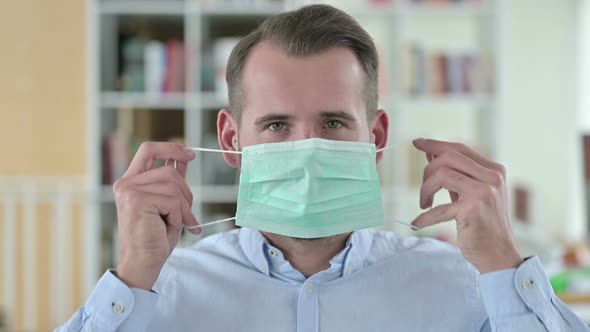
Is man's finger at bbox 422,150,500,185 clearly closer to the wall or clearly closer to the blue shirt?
the blue shirt

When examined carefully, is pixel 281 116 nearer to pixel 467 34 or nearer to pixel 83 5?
pixel 83 5

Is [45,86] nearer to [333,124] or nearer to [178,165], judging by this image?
[178,165]

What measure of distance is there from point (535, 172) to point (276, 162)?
3.91 m

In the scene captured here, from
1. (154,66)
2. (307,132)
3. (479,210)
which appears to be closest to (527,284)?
(479,210)

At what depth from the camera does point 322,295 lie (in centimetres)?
149

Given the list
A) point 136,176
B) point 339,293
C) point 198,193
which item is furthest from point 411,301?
point 198,193

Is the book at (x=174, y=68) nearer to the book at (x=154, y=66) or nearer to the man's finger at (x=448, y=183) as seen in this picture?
the book at (x=154, y=66)

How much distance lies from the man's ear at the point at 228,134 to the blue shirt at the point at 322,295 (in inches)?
7.2

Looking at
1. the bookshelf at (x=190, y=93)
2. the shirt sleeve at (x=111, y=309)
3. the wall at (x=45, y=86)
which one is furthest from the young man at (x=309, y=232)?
the wall at (x=45, y=86)

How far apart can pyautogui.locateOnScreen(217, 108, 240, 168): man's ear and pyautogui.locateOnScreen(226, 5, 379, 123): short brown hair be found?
1.3 inches

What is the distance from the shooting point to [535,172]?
16.5 feet

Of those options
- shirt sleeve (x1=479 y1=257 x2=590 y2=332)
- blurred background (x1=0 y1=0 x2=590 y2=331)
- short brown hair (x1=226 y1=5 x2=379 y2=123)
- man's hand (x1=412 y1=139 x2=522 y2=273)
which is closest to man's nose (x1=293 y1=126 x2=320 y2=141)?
short brown hair (x1=226 y1=5 x2=379 y2=123)

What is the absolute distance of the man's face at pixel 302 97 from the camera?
58.1 inches

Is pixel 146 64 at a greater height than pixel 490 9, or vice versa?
pixel 490 9
